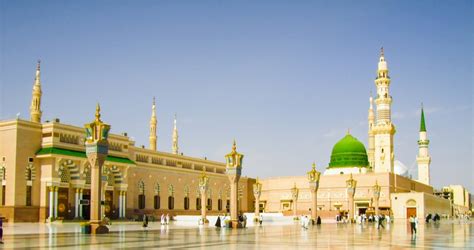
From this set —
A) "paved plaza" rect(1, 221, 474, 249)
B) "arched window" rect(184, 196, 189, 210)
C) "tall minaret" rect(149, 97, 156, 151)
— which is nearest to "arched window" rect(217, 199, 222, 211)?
"arched window" rect(184, 196, 189, 210)

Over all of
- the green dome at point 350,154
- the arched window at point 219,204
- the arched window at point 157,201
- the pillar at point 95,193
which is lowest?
the arched window at point 219,204

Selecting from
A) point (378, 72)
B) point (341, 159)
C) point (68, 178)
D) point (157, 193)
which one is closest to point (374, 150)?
point (341, 159)

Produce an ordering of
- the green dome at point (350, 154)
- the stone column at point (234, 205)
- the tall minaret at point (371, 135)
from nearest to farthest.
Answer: the stone column at point (234, 205) → the green dome at point (350, 154) → the tall minaret at point (371, 135)

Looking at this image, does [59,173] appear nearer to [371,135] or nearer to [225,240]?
[225,240]

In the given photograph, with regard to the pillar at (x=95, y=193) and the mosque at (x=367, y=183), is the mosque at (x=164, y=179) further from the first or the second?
the pillar at (x=95, y=193)

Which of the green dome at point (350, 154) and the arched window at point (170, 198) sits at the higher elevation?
the green dome at point (350, 154)

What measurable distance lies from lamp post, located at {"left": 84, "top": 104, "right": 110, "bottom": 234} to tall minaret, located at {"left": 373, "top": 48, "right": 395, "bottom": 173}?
188 feet

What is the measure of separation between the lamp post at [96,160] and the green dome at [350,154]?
57.5 metres

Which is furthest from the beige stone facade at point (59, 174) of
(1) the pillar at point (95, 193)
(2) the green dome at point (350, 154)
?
(2) the green dome at point (350, 154)

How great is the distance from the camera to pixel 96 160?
1031 inches

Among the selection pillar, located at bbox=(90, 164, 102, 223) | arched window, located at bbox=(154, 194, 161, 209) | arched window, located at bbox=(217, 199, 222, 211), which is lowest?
arched window, located at bbox=(217, 199, 222, 211)

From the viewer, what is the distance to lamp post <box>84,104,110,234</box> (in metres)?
25.7

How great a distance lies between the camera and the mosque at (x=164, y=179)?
43562 millimetres

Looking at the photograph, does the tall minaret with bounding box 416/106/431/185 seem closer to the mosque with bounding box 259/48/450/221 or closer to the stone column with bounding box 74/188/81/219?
the mosque with bounding box 259/48/450/221
